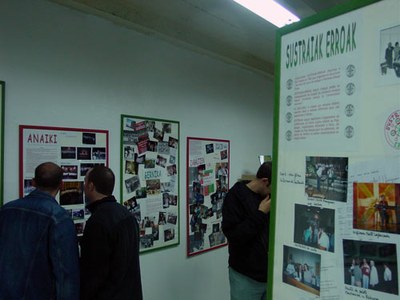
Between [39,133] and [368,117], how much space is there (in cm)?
191

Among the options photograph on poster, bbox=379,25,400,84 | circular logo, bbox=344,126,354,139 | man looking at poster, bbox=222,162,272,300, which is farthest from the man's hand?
photograph on poster, bbox=379,25,400,84

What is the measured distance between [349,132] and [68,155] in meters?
1.87

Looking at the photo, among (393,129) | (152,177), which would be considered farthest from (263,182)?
(393,129)

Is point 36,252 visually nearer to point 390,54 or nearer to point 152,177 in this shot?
point 152,177

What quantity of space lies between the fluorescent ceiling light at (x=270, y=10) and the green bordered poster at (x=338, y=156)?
1558 millimetres

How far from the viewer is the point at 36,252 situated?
167 cm

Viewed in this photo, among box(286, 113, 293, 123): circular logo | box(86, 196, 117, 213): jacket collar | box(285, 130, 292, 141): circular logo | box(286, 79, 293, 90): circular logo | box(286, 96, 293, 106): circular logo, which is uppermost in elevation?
box(286, 79, 293, 90): circular logo

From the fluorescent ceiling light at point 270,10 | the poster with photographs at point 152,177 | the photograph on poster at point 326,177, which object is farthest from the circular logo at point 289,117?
the poster with photographs at point 152,177

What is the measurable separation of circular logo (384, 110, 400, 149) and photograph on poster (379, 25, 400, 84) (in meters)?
0.07

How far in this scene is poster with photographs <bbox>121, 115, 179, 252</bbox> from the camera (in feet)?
8.48

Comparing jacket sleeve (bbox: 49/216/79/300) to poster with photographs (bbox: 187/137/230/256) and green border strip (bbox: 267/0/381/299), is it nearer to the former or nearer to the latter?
green border strip (bbox: 267/0/381/299)

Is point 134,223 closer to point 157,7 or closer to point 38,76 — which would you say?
point 38,76

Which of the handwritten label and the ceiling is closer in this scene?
the handwritten label

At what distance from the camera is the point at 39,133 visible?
209 cm
